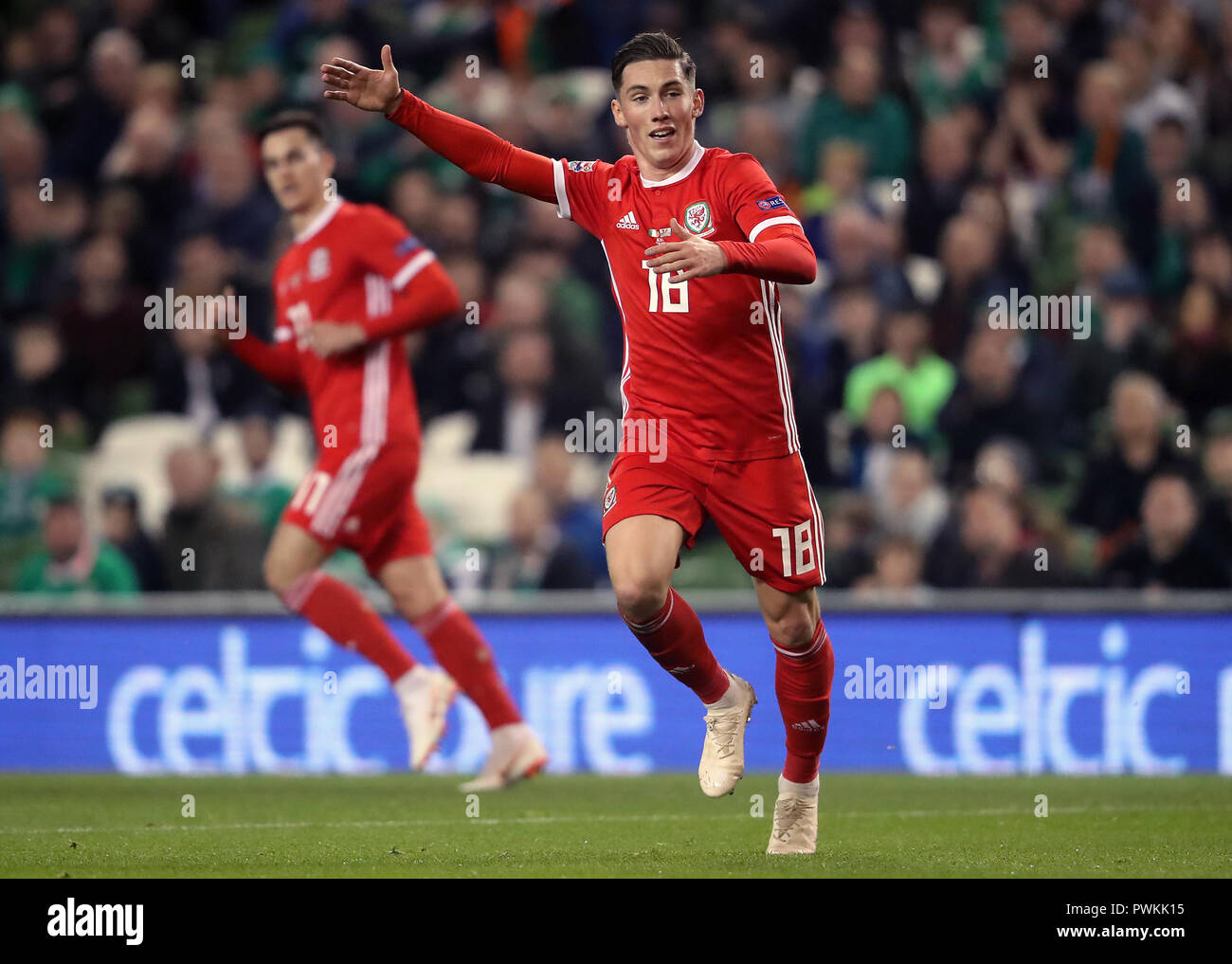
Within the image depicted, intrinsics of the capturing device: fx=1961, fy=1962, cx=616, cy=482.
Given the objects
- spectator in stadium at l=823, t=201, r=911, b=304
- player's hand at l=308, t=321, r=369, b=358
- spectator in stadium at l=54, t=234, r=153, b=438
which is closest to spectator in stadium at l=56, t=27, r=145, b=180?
spectator in stadium at l=54, t=234, r=153, b=438

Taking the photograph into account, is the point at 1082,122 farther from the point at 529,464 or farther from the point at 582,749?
the point at 582,749

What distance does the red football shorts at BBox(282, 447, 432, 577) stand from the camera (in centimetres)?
855

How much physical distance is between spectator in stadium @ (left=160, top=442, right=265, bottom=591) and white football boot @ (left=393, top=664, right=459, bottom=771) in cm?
282

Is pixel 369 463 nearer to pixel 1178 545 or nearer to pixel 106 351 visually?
pixel 1178 545

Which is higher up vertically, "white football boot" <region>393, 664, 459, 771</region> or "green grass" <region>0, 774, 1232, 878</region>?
"white football boot" <region>393, 664, 459, 771</region>

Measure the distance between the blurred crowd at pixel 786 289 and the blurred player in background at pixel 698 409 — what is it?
4.63 meters

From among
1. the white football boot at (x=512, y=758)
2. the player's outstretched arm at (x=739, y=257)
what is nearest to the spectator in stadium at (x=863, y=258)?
the white football boot at (x=512, y=758)

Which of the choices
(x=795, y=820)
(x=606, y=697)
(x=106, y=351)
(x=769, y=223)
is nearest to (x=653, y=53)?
(x=769, y=223)

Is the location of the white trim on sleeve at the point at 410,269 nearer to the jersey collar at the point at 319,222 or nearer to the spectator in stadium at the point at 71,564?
the jersey collar at the point at 319,222

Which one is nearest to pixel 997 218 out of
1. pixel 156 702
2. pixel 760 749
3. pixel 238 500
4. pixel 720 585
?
pixel 720 585

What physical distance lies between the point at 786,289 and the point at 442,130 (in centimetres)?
611

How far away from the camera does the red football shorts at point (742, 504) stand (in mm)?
6270

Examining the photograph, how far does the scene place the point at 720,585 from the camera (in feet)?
37.5

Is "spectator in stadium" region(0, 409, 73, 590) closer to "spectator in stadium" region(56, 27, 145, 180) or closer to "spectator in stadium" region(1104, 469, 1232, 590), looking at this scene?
"spectator in stadium" region(56, 27, 145, 180)
